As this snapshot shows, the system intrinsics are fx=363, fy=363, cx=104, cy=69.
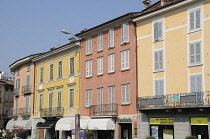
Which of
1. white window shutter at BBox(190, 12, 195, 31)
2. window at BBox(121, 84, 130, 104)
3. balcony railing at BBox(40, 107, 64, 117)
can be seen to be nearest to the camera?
white window shutter at BBox(190, 12, 195, 31)

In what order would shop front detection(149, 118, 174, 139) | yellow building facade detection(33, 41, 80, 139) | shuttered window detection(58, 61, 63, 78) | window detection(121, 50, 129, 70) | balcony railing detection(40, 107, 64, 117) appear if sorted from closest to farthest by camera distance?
shop front detection(149, 118, 174, 139), window detection(121, 50, 129, 70), yellow building facade detection(33, 41, 80, 139), balcony railing detection(40, 107, 64, 117), shuttered window detection(58, 61, 63, 78)

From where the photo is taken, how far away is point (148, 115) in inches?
1108

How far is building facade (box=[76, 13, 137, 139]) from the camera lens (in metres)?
30.3

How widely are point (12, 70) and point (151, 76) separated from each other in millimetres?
30683

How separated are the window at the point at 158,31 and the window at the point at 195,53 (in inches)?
121

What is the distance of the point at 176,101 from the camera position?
25391 mm

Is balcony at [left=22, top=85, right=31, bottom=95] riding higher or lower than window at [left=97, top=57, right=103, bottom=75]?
lower

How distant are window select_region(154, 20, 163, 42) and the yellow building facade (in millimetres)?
10712

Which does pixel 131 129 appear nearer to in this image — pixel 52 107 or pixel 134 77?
pixel 134 77

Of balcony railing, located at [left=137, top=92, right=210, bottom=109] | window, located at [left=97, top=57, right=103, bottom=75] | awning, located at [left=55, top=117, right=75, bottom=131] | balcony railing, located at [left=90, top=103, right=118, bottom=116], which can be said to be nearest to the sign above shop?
balcony railing, located at [left=137, top=92, right=210, bottom=109]

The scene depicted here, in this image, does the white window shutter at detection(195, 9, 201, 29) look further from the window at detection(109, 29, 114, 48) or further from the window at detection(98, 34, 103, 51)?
the window at detection(98, 34, 103, 51)

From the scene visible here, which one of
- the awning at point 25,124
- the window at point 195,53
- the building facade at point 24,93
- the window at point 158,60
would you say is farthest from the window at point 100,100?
the awning at point 25,124

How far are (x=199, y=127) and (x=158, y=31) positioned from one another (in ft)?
26.4

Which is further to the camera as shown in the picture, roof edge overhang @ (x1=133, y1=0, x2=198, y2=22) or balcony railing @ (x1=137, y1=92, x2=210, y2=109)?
roof edge overhang @ (x1=133, y1=0, x2=198, y2=22)
